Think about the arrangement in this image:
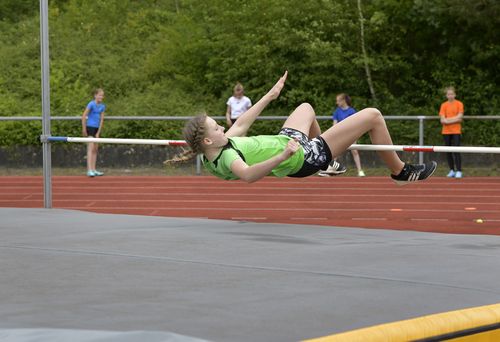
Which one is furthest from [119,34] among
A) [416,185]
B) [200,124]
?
[200,124]

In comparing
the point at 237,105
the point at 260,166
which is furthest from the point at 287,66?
the point at 260,166

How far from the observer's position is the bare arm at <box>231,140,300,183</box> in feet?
17.2

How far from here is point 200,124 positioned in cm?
569

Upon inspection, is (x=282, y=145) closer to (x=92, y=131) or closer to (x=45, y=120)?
(x=45, y=120)

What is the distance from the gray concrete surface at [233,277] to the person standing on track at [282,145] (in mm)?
369

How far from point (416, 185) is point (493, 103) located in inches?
210

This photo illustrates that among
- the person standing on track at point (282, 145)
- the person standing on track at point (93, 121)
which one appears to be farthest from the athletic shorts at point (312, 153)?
the person standing on track at point (93, 121)

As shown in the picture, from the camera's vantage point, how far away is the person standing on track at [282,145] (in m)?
5.68

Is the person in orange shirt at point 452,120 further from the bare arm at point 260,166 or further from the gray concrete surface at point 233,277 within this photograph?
the bare arm at point 260,166

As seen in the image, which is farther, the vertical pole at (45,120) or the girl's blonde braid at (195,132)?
the vertical pole at (45,120)

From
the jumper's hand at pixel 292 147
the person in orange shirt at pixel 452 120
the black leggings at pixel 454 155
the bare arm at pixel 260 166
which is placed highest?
the jumper's hand at pixel 292 147

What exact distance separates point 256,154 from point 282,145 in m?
0.16

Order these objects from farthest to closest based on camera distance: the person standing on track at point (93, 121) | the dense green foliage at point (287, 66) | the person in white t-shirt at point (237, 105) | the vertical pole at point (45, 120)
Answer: the dense green foliage at point (287, 66) → the person standing on track at point (93, 121) → the person in white t-shirt at point (237, 105) → the vertical pole at point (45, 120)

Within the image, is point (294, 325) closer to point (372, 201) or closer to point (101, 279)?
point (101, 279)
